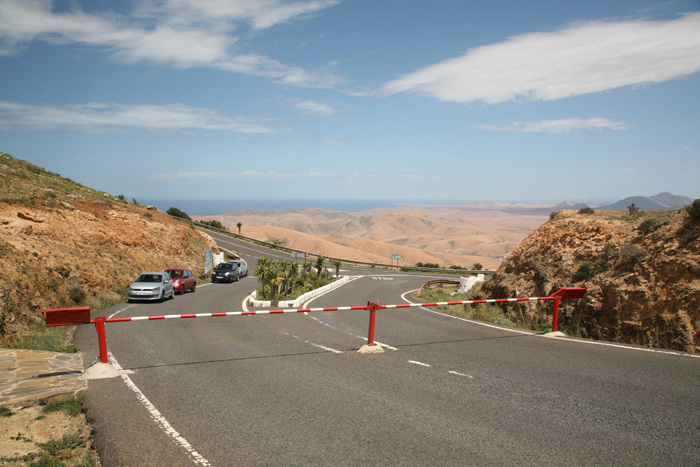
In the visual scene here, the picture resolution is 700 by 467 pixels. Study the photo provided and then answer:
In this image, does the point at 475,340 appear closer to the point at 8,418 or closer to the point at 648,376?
the point at 648,376

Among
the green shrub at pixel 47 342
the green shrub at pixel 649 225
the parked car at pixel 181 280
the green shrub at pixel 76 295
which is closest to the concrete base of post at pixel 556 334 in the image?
the green shrub at pixel 649 225

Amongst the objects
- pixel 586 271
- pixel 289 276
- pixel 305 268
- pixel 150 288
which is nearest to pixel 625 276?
pixel 586 271

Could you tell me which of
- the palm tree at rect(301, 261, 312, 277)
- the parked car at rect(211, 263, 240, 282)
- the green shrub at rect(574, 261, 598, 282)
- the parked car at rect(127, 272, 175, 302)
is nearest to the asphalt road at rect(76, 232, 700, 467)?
the green shrub at rect(574, 261, 598, 282)

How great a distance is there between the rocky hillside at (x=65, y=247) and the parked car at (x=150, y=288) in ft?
3.73

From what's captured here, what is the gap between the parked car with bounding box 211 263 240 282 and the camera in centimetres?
3556

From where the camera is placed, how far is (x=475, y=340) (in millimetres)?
11156

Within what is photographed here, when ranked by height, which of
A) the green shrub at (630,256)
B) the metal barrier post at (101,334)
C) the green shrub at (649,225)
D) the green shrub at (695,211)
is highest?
the green shrub at (695,211)

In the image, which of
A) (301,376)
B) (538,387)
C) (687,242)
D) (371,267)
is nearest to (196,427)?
(301,376)

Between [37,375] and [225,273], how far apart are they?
27942mm

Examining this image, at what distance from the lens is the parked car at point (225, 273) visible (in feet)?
117

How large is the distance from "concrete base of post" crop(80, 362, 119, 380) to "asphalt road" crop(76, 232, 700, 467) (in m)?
0.23

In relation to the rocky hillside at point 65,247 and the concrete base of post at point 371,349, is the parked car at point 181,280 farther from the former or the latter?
the concrete base of post at point 371,349

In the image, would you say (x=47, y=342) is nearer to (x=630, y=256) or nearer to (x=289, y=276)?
(x=630, y=256)

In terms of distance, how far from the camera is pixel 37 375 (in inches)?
321
